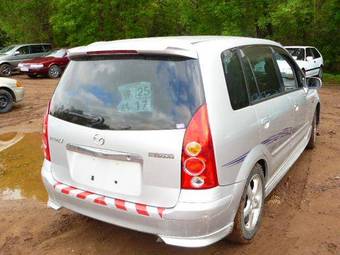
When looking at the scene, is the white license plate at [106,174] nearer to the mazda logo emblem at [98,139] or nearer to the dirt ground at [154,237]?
the mazda logo emblem at [98,139]

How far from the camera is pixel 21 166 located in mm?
6348

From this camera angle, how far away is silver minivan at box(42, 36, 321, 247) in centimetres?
298

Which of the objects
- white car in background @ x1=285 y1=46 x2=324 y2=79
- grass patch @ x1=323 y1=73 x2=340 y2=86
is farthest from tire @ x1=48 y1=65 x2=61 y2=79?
grass patch @ x1=323 y1=73 x2=340 y2=86

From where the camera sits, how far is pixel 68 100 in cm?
356

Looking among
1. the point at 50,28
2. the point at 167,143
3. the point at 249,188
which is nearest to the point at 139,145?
the point at 167,143

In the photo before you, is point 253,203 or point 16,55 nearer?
point 253,203

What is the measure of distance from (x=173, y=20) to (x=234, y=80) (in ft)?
88.2

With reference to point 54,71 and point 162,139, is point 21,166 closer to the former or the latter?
point 162,139

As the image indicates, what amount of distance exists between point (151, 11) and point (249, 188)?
23.6 m

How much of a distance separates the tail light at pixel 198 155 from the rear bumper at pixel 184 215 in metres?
0.08

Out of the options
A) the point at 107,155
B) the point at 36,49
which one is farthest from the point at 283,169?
the point at 36,49

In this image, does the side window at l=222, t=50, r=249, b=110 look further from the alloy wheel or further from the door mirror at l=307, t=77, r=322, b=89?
the door mirror at l=307, t=77, r=322, b=89

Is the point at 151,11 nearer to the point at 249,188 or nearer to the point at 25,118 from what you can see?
the point at 25,118

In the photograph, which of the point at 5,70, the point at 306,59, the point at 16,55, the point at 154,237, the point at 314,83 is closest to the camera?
the point at 154,237
